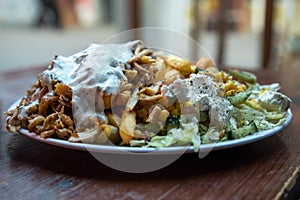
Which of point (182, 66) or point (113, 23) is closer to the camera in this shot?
point (182, 66)

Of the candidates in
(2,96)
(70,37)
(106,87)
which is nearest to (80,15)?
(70,37)

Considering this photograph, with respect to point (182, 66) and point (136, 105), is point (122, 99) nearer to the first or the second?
point (136, 105)

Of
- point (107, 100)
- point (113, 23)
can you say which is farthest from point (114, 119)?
point (113, 23)

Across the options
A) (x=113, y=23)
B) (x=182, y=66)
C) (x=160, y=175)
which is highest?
(x=182, y=66)

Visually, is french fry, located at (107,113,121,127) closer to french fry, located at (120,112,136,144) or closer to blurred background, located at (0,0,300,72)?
french fry, located at (120,112,136,144)

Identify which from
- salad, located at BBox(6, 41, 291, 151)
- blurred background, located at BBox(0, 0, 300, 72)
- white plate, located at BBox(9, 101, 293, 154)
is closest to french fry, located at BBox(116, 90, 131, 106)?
salad, located at BBox(6, 41, 291, 151)

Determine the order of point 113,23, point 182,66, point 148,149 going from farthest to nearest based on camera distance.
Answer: point 113,23 < point 182,66 < point 148,149

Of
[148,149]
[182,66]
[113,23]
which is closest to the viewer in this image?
[148,149]
